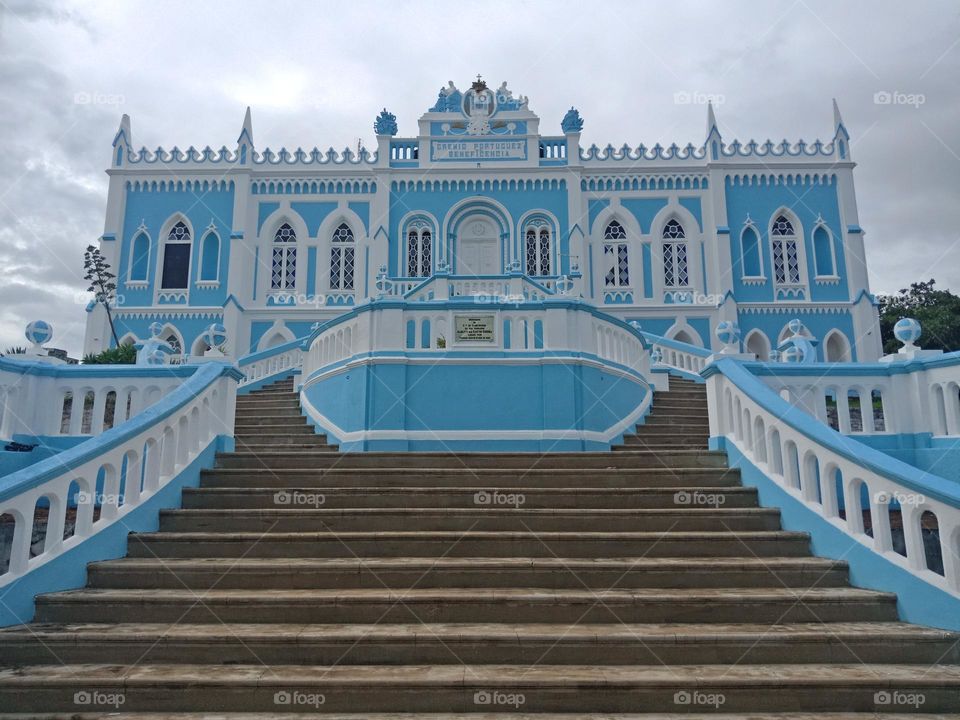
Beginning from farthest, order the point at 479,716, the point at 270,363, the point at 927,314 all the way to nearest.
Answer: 1. the point at 927,314
2. the point at 270,363
3. the point at 479,716

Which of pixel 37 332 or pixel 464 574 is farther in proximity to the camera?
pixel 37 332

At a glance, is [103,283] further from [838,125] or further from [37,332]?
[838,125]

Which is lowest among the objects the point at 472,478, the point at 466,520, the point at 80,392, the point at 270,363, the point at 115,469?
the point at 466,520

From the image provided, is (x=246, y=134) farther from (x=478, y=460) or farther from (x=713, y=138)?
(x=478, y=460)

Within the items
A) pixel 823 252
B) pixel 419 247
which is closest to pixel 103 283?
pixel 419 247

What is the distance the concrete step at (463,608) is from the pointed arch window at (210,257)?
21.4m

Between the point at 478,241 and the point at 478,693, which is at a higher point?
the point at 478,241

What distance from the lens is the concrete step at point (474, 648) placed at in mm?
4254

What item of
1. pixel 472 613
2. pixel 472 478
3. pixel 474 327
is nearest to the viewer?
pixel 472 613

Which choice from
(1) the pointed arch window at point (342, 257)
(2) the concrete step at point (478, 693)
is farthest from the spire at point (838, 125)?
(2) the concrete step at point (478, 693)

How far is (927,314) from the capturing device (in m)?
33.3

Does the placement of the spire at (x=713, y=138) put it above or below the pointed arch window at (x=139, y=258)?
above

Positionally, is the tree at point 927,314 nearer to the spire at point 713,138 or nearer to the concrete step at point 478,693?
the spire at point 713,138

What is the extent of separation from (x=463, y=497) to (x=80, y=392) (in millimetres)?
4718
